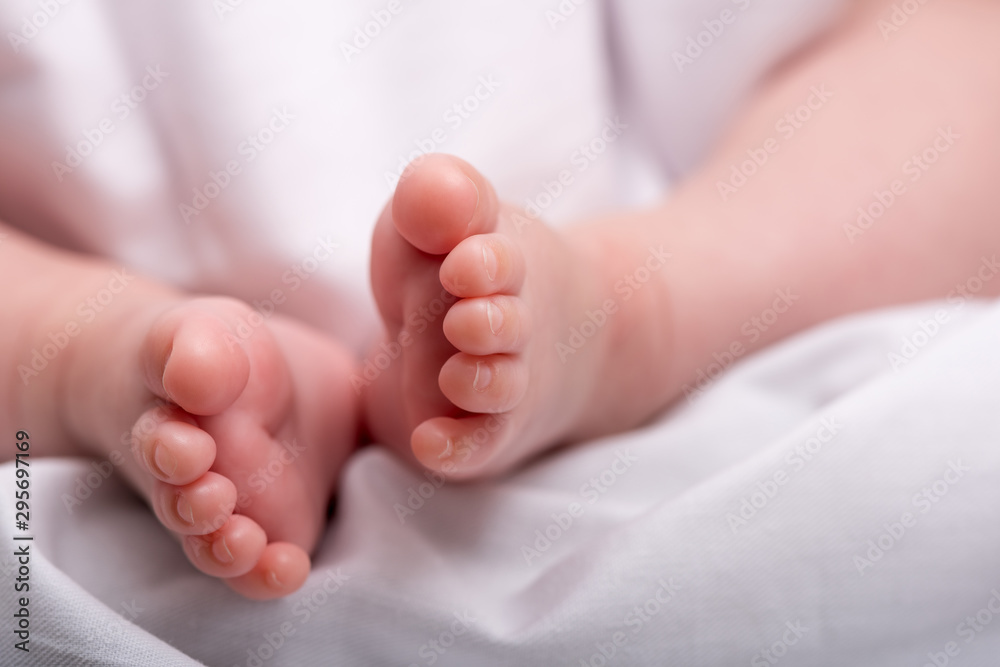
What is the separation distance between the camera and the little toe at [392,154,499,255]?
1.60ft

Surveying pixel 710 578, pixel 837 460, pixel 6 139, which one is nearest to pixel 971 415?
pixel 837 460

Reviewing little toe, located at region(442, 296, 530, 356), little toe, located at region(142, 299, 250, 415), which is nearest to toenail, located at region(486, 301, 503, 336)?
little toe, located at region(442, 296, 530, 356)

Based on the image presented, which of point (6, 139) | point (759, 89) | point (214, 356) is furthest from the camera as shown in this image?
point (759, 89)

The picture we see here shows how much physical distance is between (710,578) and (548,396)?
163 millimetres

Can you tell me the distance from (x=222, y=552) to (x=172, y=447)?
0.08m

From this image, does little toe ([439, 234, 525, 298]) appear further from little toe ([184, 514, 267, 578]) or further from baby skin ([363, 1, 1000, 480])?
little toe ([184, 514, 267, 578])

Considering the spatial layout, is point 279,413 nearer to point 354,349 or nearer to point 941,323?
point 354,349

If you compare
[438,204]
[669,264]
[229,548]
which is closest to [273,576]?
[229,548]

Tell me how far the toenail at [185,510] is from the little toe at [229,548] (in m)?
0.02

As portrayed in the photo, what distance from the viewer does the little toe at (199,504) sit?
0.49 m

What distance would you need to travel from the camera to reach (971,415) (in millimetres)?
594

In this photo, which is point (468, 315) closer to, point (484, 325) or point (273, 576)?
point (484, 325)

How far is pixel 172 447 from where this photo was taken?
0.48 m

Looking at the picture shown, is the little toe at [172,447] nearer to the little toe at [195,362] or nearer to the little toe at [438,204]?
the little toe at [195,362]
